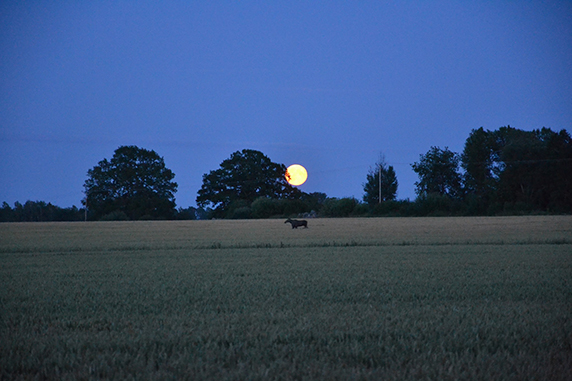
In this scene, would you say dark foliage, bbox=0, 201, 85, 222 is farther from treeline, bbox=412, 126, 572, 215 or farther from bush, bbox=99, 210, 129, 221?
treeline, bbox=412, 126, 572, 215

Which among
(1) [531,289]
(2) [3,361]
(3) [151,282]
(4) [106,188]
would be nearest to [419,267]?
(1) [531,289]

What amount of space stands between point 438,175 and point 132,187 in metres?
47.2

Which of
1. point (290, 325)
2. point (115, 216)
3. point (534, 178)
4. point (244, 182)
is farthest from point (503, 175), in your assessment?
point (290, 325)

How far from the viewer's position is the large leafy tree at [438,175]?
7469 centimetres

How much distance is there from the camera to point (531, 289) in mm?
7734

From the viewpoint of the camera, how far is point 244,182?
73.7 m

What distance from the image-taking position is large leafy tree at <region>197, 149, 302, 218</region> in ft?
241

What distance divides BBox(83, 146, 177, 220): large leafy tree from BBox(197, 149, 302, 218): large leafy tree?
6686mm

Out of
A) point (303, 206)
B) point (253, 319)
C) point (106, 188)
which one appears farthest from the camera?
point (106, 188)

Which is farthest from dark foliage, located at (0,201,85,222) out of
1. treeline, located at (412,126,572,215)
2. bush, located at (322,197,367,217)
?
treeline, located at (412,126,572,215)

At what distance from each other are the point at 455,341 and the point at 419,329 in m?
0.54

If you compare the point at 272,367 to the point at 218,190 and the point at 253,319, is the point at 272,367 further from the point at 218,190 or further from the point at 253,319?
the point at 218,190

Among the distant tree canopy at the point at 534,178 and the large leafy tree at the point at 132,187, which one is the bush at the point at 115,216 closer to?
the large leafy tree at the point at 132,187

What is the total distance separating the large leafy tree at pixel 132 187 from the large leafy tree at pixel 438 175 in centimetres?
3903
